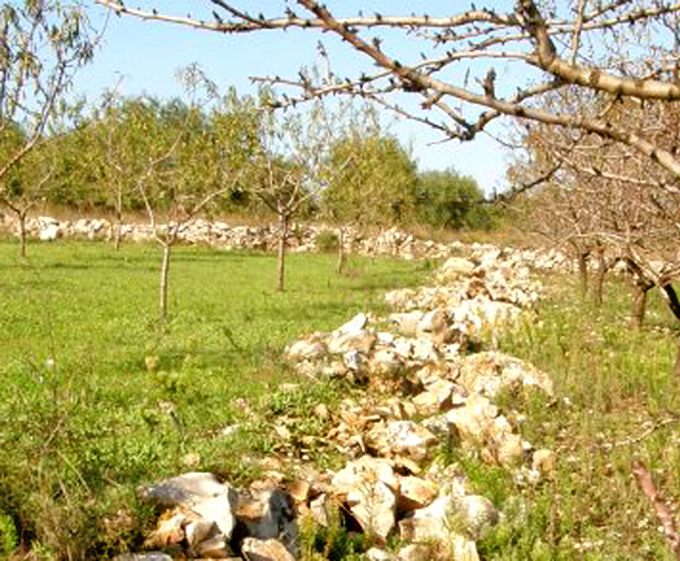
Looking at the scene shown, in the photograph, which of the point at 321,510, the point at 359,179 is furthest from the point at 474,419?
the point at 359,179

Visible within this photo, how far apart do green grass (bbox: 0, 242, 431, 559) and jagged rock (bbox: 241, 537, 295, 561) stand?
61cm

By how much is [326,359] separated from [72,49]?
6278mm

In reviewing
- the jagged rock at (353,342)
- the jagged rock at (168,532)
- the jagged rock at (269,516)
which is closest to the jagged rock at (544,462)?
the jagged rock at (269,516)

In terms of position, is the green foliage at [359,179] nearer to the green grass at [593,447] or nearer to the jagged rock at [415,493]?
the green grass at [593,447]

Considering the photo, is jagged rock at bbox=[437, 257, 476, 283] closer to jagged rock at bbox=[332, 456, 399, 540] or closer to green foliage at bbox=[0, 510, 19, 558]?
jagged rock at bbox=[332, 456, 399, 540]

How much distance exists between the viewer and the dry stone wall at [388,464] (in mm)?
4844

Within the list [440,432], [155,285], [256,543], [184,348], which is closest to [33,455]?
[256,543]

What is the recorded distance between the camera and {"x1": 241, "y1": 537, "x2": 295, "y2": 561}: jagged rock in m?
4.64

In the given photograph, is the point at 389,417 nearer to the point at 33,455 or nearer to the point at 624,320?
the point at 33,455

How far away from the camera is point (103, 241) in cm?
3678

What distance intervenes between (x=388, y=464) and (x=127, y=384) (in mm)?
4248

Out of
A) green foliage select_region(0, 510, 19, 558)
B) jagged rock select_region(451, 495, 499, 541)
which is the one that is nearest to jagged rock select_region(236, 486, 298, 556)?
jagged rock select_region(451, 495, 499, 541)

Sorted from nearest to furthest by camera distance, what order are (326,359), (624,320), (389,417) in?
1. (389,417)
2. (326,359)
3. (624,320)

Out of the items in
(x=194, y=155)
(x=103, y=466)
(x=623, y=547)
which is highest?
(x=194, y=155)
